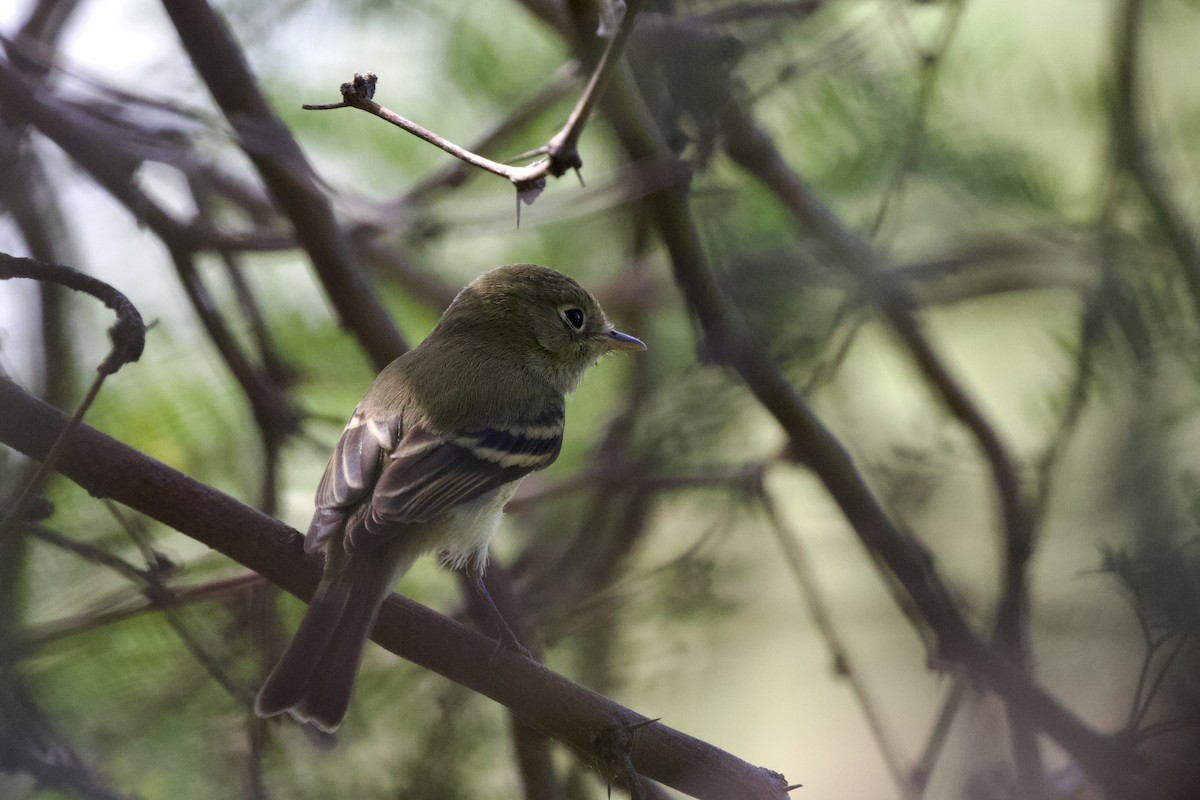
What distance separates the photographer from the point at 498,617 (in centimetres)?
276

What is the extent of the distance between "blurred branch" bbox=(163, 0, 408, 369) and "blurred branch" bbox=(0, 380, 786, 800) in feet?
3.35

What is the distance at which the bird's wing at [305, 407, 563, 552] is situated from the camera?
2664 millimetres

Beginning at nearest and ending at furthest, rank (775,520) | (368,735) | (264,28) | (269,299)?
(368,735)
(775,520)
(264,28)
(269,299)

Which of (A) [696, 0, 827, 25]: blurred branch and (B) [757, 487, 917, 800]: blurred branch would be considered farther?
(A) [696, 0, 827, 25]: blurred branch

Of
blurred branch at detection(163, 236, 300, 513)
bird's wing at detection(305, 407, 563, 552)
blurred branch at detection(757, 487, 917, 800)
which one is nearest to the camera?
bird's wing at detection(305, 407, 563, 552)

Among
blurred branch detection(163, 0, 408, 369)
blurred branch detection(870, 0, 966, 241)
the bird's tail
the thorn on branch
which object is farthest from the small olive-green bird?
blurred branch detection(870, 0, 966, 241)

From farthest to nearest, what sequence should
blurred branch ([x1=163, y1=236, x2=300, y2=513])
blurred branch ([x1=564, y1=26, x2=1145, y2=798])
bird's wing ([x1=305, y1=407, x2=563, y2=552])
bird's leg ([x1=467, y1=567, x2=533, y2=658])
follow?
blurred branch ([x1=163, y1=236, x2=300, y2=513]) < blurred branch ([x1=564, y1=26, x2=1145, y2=798]) < bird's wing ([x1=305, y1=407, x2=563, y2=552]) < bird's leg ([x1=467, y1=567, x2=533, y2=658])

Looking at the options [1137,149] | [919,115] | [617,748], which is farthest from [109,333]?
[1137,149]

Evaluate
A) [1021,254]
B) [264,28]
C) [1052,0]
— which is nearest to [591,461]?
[1021,254]

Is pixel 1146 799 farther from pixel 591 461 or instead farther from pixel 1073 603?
pixel 591 461

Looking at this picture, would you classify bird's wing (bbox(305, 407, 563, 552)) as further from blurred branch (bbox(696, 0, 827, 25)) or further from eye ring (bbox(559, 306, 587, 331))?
blurred branch (bbox(696, 0, 827, 25))

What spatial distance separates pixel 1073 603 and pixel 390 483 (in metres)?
2.20

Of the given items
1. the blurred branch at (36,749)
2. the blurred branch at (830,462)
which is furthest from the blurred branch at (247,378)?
the blurred branch at (830,462)

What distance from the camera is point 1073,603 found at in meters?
3.60
